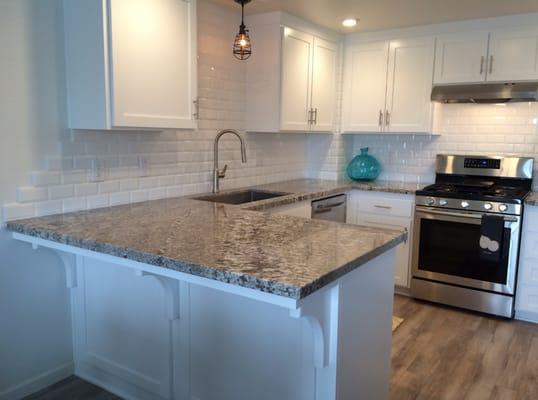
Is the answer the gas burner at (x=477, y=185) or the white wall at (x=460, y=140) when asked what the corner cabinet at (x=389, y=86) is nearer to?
the white wall at (x=460, y=140)

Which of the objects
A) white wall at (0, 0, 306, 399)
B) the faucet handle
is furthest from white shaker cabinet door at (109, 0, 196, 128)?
the faucet handle

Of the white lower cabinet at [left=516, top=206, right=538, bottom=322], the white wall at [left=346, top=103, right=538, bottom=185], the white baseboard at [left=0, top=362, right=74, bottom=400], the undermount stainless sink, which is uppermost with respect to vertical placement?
the white wall at [left=346, top=103, right=538, bottom=185]

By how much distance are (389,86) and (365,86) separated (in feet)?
0.73

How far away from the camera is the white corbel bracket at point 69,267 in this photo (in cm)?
238

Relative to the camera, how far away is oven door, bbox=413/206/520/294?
3334 millimetres

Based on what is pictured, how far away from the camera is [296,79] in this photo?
3650 mm

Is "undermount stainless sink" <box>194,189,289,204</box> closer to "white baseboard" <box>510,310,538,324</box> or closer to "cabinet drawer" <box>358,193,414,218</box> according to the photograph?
"cabinet drawer" <box>358,193,414,218</box>

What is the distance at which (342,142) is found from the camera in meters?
4.41

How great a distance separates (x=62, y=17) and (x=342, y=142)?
275 cm

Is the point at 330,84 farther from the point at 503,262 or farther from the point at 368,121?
the point at 503,262

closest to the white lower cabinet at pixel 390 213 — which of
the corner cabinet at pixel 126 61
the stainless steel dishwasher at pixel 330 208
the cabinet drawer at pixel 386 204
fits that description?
the cabinet drawer at pixel 386 204

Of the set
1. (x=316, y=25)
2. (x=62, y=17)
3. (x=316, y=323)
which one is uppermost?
(x=316, y=25)

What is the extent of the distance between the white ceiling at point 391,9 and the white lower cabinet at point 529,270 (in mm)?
1468

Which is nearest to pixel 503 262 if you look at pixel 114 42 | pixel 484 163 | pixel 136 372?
pixel 484 163
